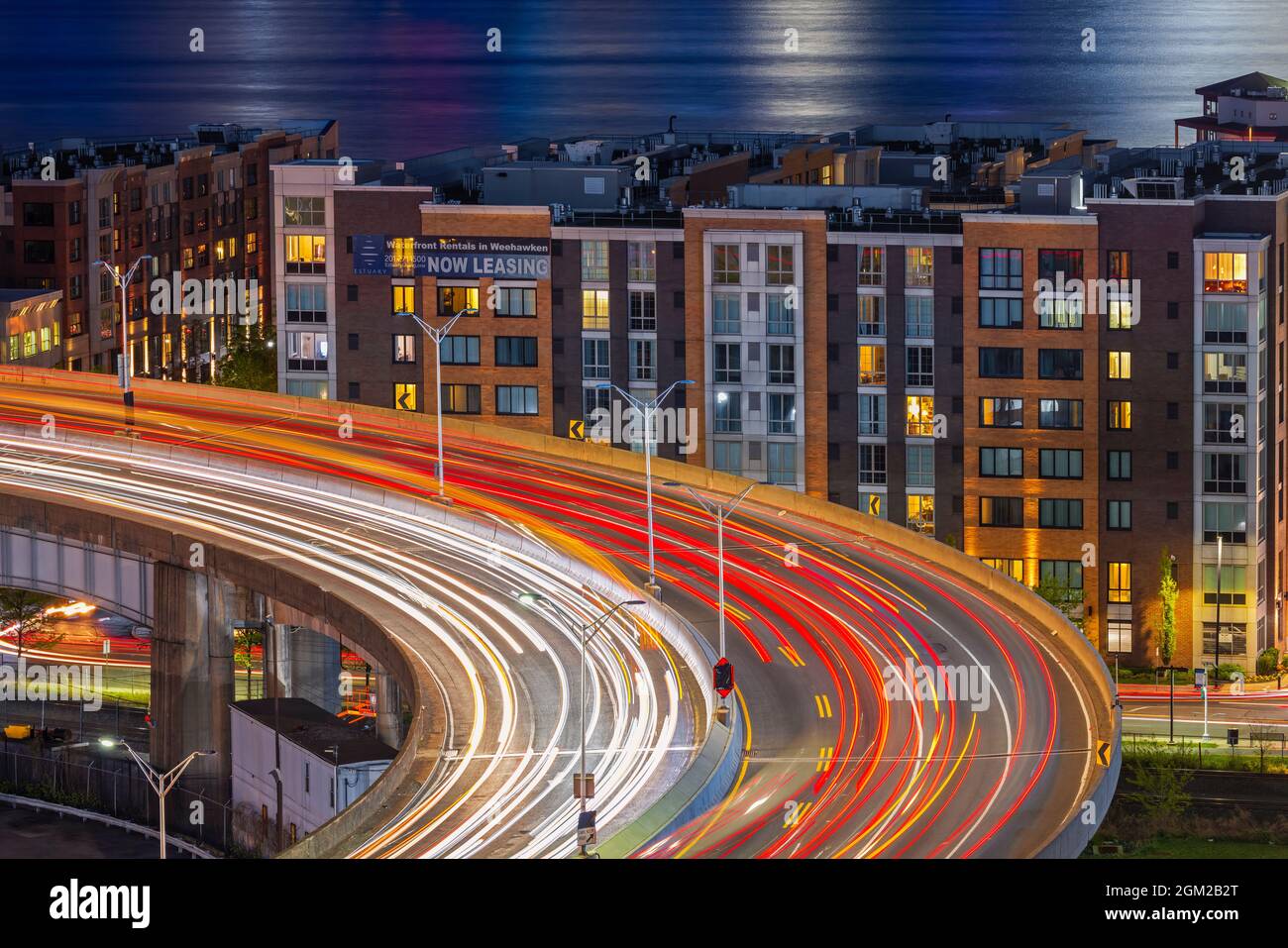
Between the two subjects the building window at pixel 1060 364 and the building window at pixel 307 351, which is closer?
the building window at pixel 1060 364

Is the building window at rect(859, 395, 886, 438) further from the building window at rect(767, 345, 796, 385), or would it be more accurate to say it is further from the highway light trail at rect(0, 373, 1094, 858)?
the highway light trail at rect(0, 373, 1094, 858)

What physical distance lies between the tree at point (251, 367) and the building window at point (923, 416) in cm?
3865

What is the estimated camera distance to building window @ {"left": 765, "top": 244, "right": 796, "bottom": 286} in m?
103

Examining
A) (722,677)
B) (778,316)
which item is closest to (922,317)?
(778,316)

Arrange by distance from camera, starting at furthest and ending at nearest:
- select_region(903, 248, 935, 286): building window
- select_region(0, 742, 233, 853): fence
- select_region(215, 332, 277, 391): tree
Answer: select_region(215, 332, 277, 391): tree, select_region(903, 248, 935, 286): building window, select_region(0, 742, 233, 853): fence

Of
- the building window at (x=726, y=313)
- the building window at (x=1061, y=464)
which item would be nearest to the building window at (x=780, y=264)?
the building window at (x=726, y=313)

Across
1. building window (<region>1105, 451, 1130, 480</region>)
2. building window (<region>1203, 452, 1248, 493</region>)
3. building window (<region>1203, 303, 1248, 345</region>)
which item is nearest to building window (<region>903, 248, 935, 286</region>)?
building window (<region>1105, 451, 1130, 480</region>)

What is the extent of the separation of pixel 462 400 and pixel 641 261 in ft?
34.2

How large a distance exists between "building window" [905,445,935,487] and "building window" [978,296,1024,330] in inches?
237

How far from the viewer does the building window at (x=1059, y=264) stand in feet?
332

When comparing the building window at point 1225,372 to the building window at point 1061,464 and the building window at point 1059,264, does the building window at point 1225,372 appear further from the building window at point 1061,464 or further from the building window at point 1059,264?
the building window at point 1059,264

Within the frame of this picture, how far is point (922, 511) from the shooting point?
104 meters

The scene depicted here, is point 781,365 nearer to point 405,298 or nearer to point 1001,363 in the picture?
point 1001,363
